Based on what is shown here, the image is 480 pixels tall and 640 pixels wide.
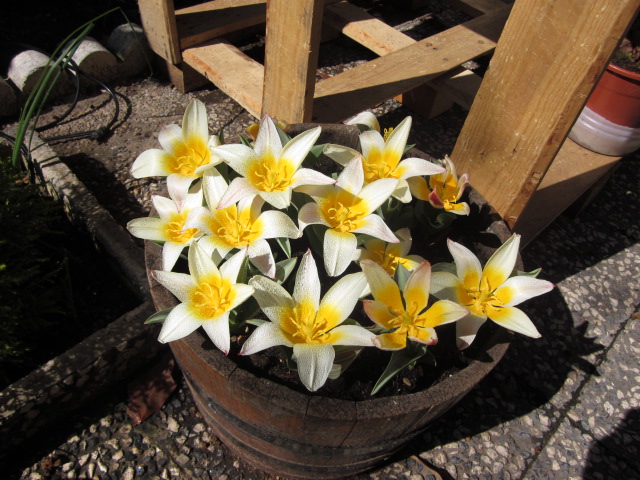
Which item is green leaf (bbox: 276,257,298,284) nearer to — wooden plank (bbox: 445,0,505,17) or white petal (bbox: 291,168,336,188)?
white petal (bbox: 291,168,336,188)

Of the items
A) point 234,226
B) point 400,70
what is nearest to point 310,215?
point 234,226

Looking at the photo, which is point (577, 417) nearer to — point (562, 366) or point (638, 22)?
point (562, 366)

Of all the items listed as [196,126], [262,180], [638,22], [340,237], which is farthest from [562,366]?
[638,22]

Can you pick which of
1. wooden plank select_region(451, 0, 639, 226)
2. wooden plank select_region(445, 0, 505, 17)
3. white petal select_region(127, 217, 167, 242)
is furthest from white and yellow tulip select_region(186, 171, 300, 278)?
wooden plank select_region(445, 0, 505, 17)

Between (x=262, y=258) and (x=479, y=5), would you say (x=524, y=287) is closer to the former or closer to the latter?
(x=262, y=258)

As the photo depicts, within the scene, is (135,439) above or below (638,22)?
below

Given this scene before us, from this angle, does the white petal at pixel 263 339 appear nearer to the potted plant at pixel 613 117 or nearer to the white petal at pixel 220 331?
the white petal at pixel 220 331
